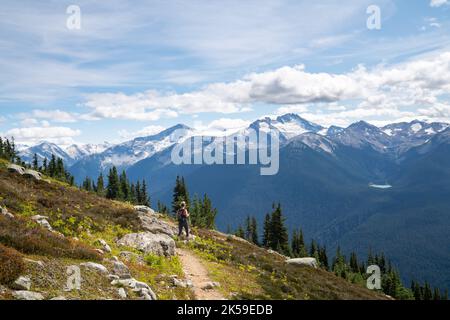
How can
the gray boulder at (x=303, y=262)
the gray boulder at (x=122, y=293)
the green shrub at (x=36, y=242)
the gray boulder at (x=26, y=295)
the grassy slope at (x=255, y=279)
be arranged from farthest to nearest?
the gray boulder at (x=303, y=262) → the grassy slope at (x=255, y=279) → the green shrub at (x=36, y=242) → the gray boulder at (x=122, y=293) → the gray boulder at (x=26, y=295)

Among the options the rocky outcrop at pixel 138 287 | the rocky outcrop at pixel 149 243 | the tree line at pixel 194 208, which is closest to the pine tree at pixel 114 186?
the tree line at pixel 194 208

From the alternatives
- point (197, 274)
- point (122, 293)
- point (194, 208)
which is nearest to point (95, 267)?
point (122, 293)

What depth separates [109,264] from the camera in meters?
18.8

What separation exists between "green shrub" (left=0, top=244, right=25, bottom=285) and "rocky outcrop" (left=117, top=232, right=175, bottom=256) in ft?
38.1

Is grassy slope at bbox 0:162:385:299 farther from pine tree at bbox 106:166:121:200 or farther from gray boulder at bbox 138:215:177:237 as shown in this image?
pine tree at bbox 106:166:121:200

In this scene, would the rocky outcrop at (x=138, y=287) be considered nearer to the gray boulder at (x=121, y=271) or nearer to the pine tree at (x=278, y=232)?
the gray boulder at (x=121, y=271)

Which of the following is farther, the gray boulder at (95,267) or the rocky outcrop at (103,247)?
the rocky outcrop at (103,247)

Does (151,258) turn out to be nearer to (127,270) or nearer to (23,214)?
(127,270)

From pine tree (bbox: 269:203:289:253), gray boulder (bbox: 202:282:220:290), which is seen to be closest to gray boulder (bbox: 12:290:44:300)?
gray boulder (bbox: 202:282:220:290)

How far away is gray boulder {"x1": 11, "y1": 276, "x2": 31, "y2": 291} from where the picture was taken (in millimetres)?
12992

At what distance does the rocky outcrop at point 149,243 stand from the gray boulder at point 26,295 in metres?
12.7

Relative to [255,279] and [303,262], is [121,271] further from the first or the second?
[303,262]

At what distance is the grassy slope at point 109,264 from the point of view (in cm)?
A: 1533
